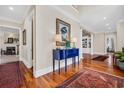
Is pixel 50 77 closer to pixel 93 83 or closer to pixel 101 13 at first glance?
pixel 93 83

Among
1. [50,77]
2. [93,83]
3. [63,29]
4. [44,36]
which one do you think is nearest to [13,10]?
[44,36]

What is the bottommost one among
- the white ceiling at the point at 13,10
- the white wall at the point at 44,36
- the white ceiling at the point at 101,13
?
the white wall at the point at 44,36

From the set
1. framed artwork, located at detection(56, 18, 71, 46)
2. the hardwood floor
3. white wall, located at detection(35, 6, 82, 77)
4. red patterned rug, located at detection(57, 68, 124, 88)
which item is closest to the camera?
red patterned rug, located at detection(57, 68, 124, 88)

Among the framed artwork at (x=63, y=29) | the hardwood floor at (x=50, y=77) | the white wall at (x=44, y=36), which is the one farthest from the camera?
the framed artwork at (x=63, y=29)

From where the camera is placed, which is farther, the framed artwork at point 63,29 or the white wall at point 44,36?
the framed artwork at point 63,29

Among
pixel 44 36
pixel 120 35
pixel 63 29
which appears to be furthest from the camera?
pixel 120 35

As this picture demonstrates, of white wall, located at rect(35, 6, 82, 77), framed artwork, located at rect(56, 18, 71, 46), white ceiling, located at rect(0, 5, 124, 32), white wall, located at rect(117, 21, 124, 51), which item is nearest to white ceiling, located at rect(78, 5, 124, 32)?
white ceiling, located at rect(0, 5, 124, 32)

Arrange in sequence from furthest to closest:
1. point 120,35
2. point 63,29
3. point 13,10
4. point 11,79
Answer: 1. point 120,35
2. point 63,29
3. point 13,10
4. point 11,79

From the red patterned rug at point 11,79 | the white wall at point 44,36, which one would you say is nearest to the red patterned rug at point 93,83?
the white wall at point 44,36

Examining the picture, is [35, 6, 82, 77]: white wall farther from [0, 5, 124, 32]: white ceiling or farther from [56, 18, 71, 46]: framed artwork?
[0, 5, 124, 32]: white ceiling

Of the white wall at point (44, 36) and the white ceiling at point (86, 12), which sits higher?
the white ceiling at point (86, 12)

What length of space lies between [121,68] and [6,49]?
31.3 ft

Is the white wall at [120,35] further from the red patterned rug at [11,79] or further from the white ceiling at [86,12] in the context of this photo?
the red patterned rug at [11,79]
